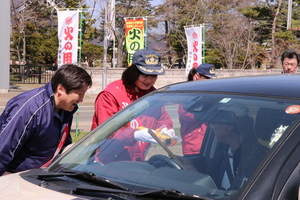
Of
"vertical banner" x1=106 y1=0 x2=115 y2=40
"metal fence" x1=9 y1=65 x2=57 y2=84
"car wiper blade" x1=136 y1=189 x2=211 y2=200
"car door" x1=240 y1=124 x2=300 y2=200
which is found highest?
"vertical banner" x1=106 y1=0 x2=115 y2=40

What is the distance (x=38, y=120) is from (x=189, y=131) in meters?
1.08

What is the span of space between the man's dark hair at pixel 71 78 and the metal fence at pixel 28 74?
907 inches

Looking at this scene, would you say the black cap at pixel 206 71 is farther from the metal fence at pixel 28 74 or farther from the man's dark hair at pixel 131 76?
the metal fence at pixel 28 74

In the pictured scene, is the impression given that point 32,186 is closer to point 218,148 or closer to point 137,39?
point 218,148

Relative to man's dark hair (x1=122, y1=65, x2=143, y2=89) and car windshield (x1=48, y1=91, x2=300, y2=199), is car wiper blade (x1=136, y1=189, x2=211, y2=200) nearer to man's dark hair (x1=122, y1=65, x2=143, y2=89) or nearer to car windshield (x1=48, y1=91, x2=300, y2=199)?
car windshield (x1=48, y1=91, x2=300, y2=199)

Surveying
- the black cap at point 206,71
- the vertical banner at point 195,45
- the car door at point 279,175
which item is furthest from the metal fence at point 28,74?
the car door at point 279,175

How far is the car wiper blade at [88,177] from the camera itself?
6.59 ft

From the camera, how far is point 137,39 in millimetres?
16500

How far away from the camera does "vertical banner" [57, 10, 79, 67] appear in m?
10.9

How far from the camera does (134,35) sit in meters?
16.7

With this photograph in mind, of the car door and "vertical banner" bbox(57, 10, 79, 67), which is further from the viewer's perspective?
"vertical banner" bbox(57, 10, 79, 67)

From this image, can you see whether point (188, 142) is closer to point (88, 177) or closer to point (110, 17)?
point (88, 177)

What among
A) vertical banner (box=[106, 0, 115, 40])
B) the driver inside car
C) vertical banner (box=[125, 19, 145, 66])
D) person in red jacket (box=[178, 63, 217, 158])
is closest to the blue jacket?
person in red jacket (box=[178, 63, 217, 158])

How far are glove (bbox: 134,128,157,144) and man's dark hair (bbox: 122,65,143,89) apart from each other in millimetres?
1283
